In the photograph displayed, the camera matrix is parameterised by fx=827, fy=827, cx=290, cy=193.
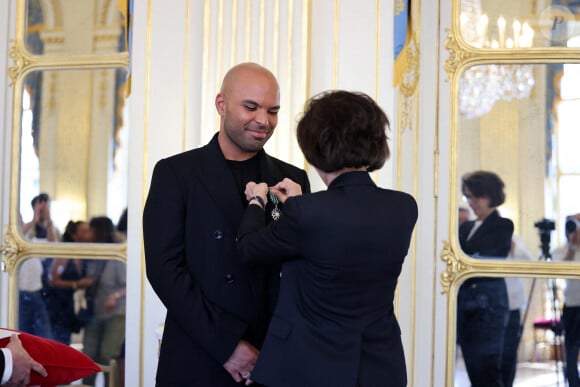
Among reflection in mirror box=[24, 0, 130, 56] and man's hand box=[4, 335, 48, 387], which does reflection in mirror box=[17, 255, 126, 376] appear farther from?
man's hand box=[4, 335, 48, 387]

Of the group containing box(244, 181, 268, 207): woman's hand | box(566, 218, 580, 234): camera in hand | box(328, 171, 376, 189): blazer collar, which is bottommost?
box(566, 218, 580, 234): camera in hand

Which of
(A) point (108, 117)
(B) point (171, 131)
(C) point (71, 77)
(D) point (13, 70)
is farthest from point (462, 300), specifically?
(D) point (13, 70)

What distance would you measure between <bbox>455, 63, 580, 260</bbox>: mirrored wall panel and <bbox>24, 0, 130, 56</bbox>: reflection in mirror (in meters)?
2.09

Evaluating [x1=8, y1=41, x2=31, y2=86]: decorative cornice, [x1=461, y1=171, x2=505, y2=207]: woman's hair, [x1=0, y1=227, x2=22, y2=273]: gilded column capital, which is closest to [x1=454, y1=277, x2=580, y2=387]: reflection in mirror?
[x1=461, y1=171, x2=505, y2=207]: woman's hair

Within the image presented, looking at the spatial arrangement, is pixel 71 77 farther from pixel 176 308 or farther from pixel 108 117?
pixel 176 308

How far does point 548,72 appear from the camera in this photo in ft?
14.7

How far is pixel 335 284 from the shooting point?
2.16 meters

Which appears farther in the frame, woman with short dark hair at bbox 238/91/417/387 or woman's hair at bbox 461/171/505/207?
woman's hair at bbox 461/171/505/207

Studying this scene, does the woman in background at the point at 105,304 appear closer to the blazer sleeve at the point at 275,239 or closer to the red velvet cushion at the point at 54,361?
the red velvet cushion at the point at 54,361

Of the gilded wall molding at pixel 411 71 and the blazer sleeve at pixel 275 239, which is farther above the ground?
the gilded wall molding at pixel 411 71

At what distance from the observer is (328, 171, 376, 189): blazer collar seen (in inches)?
87.3

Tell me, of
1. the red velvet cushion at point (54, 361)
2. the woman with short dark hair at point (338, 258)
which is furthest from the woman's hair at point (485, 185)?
the red velvet cushion at point (54, 361)

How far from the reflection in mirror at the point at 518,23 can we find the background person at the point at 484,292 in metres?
0.74

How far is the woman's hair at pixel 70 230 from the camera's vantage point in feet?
16.2
